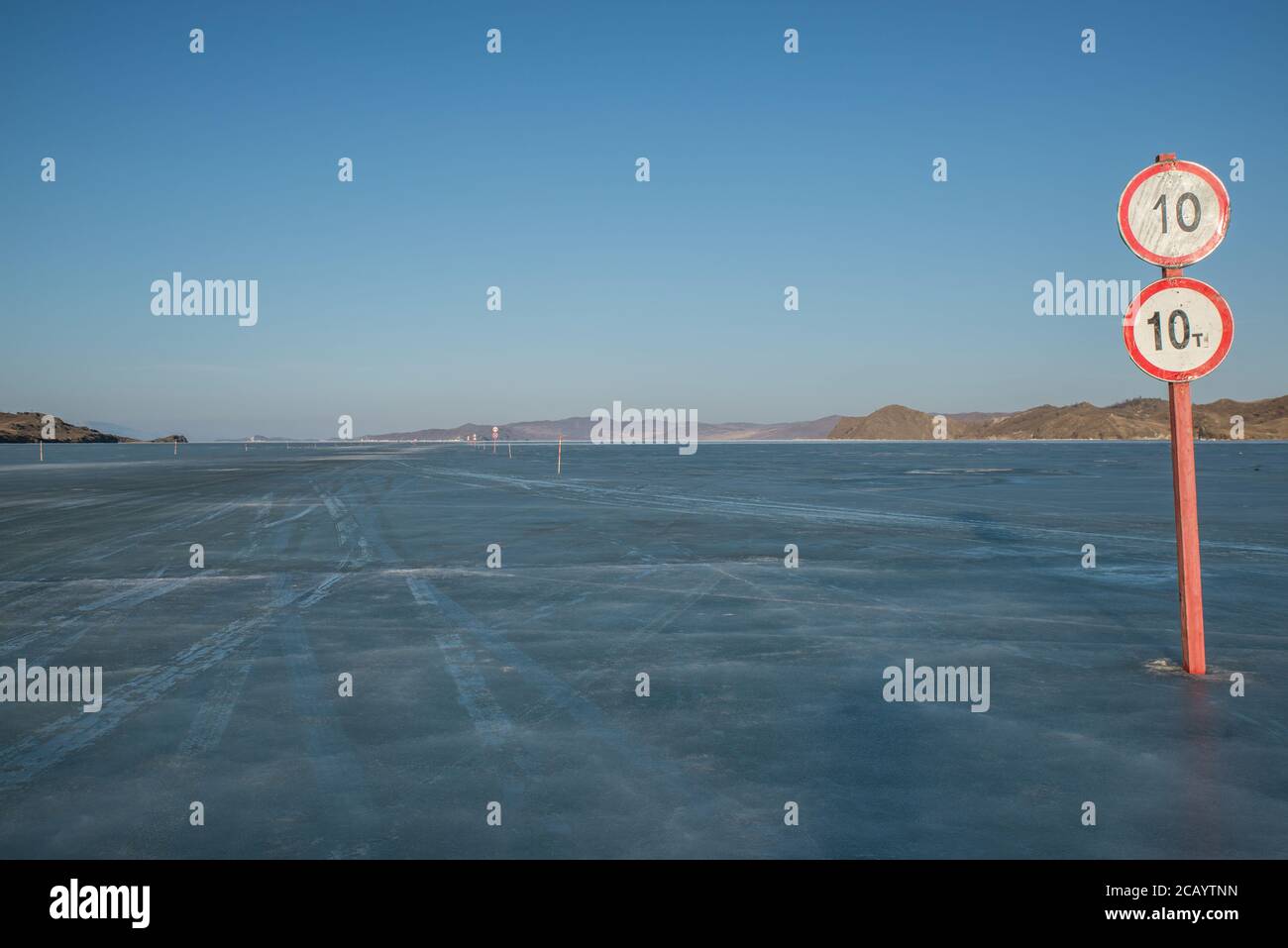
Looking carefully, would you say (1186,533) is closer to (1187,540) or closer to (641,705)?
(1187,540)

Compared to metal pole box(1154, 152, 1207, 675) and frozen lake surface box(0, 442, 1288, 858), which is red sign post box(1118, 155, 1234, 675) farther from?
frozen lake surface box(0, 442, 1288, 858)

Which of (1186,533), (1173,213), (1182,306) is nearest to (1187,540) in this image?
(1186,533)

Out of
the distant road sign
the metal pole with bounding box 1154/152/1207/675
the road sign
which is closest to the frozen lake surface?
the metal pole with bounding box 1154/152/1207/675

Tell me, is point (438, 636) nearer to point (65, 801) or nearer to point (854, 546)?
point (65, 801)

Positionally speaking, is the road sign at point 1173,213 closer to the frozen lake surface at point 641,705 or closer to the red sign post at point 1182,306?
the red sign post at point 1182,306
